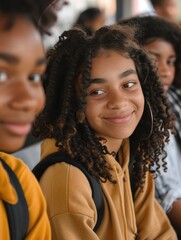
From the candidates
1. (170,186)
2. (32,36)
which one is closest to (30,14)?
(32,36)

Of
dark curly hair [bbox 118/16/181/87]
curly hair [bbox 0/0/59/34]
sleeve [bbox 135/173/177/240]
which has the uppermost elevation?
curly hair [bbox 0/0/59/34]

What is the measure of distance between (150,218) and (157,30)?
675 mm

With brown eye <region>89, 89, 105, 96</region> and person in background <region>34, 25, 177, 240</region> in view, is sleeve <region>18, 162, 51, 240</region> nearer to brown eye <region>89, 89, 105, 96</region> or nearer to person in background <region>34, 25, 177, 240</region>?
person in background <region>34, 25, 177, 240</region>

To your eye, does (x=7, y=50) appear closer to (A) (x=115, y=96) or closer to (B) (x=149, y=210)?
(A) (x=115, y=96)

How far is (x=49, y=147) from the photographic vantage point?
3.55ft

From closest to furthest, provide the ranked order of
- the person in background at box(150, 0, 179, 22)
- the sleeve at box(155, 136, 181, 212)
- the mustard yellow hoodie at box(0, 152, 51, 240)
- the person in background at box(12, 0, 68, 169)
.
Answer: the person in background at box(12, 0, 68, 169), the mustard yellow hoodie at box(0, 152, 51, 240), the sleeve at box(155, 136, 181, 212), the person in background at box(150, 0, 179, 22)

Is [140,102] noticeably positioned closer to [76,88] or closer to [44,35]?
[76,88]

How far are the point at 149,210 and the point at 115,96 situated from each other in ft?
1.23

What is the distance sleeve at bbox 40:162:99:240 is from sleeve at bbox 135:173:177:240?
0.85ft

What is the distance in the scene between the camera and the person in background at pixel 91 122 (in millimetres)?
983

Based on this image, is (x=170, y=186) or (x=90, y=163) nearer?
(x=90, y=163)

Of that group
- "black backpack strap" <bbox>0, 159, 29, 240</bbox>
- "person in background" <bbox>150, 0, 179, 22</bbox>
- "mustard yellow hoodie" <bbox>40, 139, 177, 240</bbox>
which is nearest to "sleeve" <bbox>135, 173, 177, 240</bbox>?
"mustard yellow hoodie" <bbox>40, 139, 177, 240</bbox>

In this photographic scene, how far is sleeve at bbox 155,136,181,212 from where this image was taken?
1.36 metres

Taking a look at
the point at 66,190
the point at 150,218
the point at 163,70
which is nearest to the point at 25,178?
the point at 66,190
